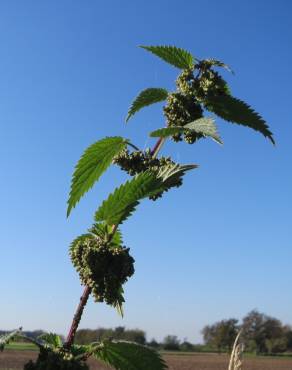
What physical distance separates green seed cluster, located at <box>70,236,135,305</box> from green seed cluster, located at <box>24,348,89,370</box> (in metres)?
0.22

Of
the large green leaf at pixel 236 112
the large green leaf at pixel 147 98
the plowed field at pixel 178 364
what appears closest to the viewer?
the large green leaf at pixel 236 112

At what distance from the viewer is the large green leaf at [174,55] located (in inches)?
96.5

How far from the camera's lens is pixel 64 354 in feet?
6.08

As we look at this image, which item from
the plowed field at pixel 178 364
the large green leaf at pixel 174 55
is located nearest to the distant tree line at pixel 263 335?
the plowed field at pixel 178 364

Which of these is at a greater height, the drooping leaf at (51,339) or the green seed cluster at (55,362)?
the drooping leaf at (51,339)

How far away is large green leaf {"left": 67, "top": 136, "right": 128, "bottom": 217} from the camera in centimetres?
217

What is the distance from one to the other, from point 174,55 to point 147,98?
25cm

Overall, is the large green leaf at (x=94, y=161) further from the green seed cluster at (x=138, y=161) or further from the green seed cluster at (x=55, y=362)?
the green seed cluster at (x=55, y=362)

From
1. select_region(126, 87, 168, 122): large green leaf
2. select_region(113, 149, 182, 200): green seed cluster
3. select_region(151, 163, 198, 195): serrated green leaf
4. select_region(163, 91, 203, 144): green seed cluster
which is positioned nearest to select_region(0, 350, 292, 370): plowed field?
select_region(126, 87, 168, 122): large green leaf

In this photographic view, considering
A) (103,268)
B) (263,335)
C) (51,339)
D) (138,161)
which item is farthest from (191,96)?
(263,335)

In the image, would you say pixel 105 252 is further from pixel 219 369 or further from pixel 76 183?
pixel 219 369

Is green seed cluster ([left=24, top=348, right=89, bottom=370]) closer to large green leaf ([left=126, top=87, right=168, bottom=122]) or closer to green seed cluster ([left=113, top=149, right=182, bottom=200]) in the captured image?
green seed cluster ([left=113, top=149, right=182, bottom=200])

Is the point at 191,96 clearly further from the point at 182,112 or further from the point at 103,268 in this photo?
the point at 103,268

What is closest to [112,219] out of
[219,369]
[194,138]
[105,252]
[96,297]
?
[105,252]
